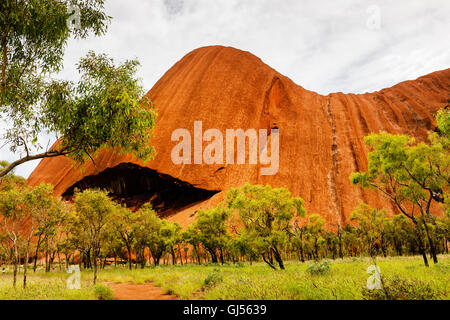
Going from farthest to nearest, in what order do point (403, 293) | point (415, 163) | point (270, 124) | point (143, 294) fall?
point (270, 124) → point (415, 163) → point (143, 294) → point (403, 293)

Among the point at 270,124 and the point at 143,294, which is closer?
the point at 143,294

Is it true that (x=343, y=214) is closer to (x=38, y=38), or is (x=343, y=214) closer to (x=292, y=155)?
(x=292, y=155)

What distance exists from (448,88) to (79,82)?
9714 centimetres

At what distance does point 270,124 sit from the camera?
57.4 meters

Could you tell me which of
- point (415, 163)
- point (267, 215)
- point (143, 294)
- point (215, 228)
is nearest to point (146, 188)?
point (215, 228)

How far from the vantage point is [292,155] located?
5062 centimetres

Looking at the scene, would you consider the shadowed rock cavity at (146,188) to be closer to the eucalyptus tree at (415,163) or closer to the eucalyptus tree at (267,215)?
the eucalyptus tree at (267,215)

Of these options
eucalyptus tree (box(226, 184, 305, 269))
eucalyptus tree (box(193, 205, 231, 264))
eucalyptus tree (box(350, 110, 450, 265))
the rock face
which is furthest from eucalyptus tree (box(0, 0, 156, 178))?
the rock face

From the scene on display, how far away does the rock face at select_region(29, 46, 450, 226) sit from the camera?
46.8 m

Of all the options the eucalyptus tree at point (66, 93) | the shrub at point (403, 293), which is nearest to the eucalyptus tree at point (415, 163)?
the shrub at point (403, 293)

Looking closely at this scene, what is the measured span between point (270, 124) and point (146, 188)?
113 feet

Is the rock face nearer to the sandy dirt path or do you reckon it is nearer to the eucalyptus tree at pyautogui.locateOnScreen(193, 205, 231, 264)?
the eucalyptus tree at pyautogui.locateOnScreen(193, 205, 231, 264)

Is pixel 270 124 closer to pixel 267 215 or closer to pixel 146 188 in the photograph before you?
pixel 146 188
